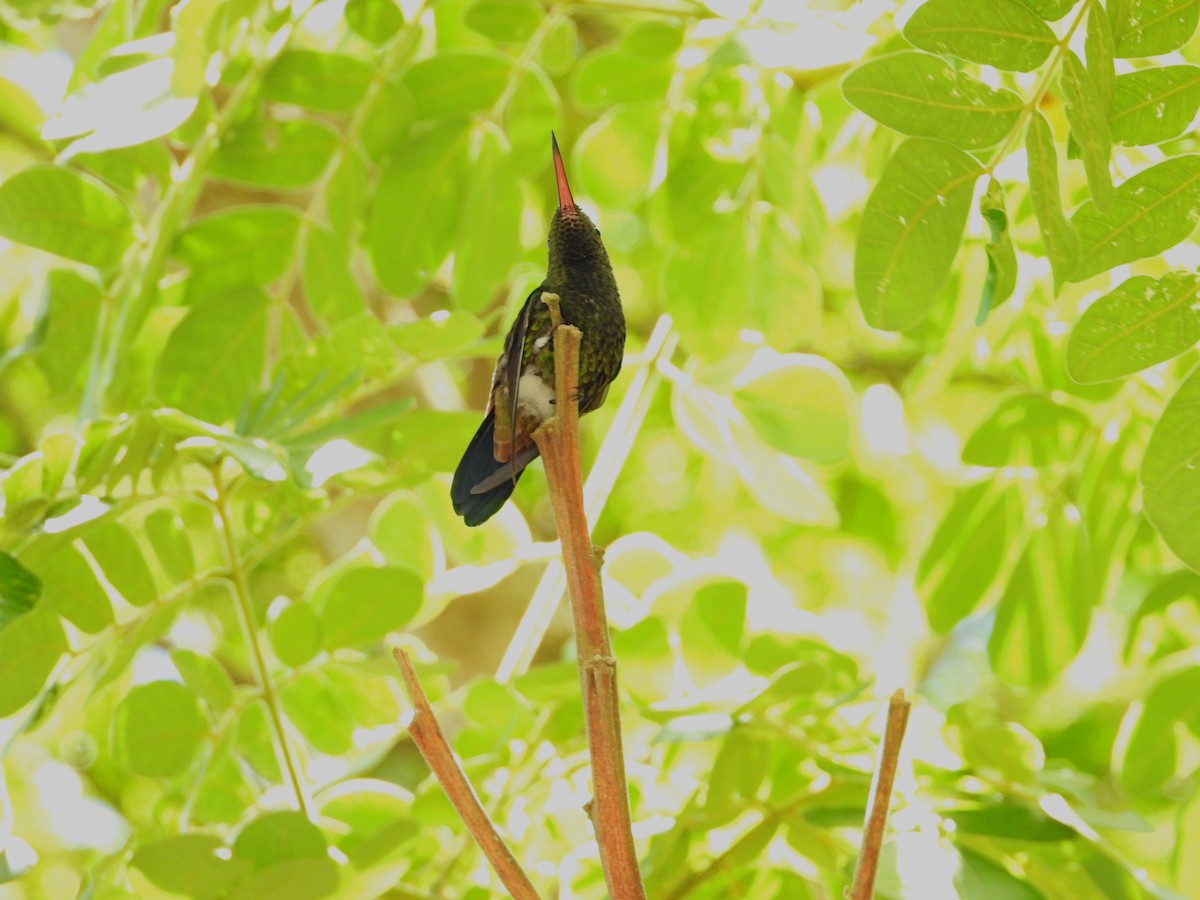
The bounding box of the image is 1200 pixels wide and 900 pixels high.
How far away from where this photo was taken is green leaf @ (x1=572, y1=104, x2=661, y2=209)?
2719 mm

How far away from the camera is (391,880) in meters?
1.77

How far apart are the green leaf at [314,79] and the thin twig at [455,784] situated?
1.47 m

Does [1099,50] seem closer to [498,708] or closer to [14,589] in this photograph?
[498,708]

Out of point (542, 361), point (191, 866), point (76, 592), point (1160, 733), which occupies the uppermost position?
point (542, 361)

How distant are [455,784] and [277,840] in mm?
692

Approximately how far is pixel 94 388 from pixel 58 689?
515mm

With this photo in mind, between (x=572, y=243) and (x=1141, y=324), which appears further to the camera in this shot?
(x=572, y=243)

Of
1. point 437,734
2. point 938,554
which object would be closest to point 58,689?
point 437,734

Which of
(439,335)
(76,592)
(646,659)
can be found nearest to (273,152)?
(439,335)

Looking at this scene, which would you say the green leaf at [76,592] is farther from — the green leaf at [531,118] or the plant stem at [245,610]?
the green leaf at [531,118]

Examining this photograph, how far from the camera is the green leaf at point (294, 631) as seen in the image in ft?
6.93

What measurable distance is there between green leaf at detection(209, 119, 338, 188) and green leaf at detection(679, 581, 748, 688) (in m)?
1.13

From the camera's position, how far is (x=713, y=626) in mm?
2064

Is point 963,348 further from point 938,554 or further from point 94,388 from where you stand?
point 94,388
